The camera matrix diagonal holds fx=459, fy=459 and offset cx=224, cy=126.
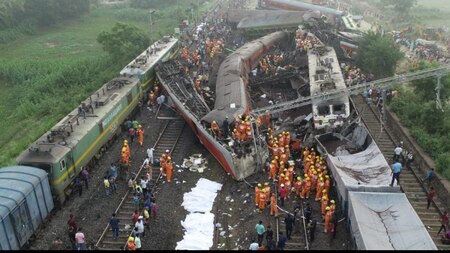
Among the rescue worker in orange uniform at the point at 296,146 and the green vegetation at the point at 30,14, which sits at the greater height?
the rescue worker in orange uniform at the point at 296,146

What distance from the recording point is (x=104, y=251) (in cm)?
1416

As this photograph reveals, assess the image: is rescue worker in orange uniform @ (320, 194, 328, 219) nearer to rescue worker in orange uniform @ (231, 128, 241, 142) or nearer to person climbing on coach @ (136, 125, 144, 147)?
rescue worker in orange uniform @ (231, 128, 241, 142)

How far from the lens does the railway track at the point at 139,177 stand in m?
14.8

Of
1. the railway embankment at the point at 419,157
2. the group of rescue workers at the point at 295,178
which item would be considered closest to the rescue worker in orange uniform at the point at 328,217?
the group of rescue workers at the point at 295,178

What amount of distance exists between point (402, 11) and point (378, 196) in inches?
1828

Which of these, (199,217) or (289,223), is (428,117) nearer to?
(289,223)

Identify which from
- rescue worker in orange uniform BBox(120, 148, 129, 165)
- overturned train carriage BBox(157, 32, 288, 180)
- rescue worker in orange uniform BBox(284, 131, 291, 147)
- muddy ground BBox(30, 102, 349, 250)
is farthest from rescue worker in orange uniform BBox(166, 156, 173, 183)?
rescue worker in orange uniform BBox(284, 131, 291, 147)


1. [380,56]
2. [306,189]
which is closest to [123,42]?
[380,56]

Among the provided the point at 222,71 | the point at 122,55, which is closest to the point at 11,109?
the point at 122,55

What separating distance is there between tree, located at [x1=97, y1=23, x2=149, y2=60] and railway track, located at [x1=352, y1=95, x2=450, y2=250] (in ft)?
60.8

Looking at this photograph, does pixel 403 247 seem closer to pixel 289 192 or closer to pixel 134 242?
pixel 289 192

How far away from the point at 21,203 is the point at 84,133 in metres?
5.01

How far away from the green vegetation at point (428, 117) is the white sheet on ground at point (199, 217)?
9.01 m

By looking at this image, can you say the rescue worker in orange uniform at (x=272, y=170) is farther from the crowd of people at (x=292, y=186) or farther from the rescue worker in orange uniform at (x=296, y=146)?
the rescue worker in orange uniform at (x=296, y=146)
